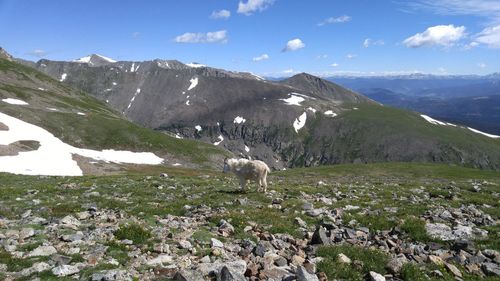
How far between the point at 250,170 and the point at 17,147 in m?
69.4

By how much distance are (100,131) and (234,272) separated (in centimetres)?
12441

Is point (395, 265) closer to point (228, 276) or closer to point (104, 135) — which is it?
point (228, 276)

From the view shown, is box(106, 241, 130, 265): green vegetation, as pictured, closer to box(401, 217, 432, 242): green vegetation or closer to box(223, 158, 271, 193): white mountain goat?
box(401, 217, 432, 242): green vegetation

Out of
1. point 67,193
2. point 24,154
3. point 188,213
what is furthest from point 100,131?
point 188,213

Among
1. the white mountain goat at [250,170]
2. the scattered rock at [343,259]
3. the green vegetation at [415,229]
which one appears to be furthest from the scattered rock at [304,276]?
the white mountain goat at [250,170]

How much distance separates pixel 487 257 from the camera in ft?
46.5

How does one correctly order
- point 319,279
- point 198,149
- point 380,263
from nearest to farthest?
point 319,279 → point 380,263 → point 198,149

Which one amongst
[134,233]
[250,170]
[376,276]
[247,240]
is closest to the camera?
→ [376,276]

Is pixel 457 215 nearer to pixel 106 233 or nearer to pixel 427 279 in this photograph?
pixel 427 279

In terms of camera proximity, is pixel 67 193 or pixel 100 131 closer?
pixel 67 193

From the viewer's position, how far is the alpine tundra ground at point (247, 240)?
38.0ft

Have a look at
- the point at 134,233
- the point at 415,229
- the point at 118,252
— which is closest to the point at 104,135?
the point at 134,233

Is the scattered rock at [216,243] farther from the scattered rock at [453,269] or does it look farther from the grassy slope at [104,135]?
the grassy slope at [104,135]

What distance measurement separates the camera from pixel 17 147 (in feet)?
266
